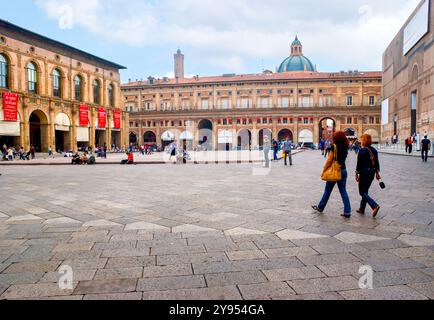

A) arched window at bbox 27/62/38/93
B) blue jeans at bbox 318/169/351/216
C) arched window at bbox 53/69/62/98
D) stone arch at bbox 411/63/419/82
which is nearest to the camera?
blue jeans at bbox 318/169/351/216

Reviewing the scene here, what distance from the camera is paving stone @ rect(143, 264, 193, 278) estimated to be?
2.91 metres

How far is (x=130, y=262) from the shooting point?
3213 mm

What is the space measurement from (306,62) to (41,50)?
2438 inches

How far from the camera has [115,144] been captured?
4362 centimetres

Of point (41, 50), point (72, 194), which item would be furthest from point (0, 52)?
point (72, 194)

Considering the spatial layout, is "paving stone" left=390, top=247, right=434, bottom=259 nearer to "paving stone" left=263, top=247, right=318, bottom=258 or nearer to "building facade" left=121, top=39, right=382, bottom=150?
"paving stone" left=263, top=247, right=318, bottom=258

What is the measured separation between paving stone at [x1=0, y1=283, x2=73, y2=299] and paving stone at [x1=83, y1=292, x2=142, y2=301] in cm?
20

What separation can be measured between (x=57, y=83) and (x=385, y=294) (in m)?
37.5

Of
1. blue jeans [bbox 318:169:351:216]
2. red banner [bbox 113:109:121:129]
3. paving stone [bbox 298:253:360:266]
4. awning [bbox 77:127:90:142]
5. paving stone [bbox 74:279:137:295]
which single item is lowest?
paving stone [bbox 74:279:137:295]

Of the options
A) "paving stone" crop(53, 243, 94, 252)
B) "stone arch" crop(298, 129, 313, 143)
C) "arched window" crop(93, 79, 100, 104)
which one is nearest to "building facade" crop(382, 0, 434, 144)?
"stone arch" crop(298, 129, 313, 143)

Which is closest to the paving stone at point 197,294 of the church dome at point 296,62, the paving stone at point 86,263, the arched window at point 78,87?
the paving stone at point 86,263

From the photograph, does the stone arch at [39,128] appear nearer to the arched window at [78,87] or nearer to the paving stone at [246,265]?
the arched window at [78,87]

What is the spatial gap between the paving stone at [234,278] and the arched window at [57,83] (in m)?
35.9
